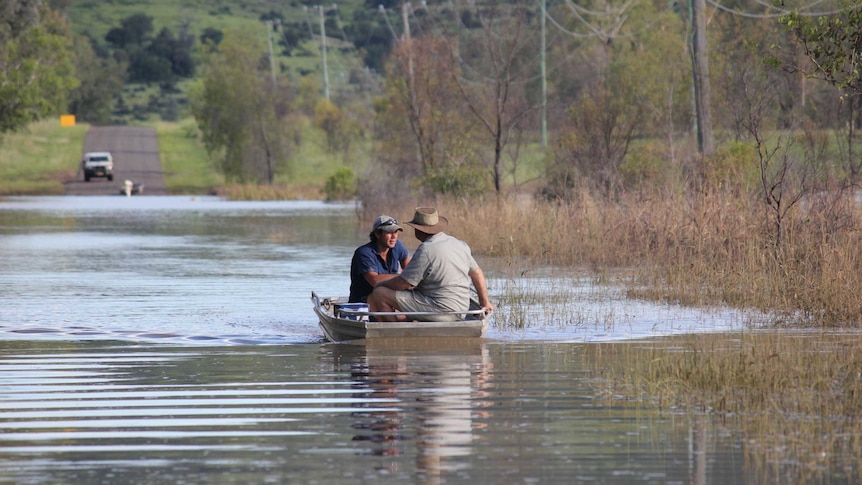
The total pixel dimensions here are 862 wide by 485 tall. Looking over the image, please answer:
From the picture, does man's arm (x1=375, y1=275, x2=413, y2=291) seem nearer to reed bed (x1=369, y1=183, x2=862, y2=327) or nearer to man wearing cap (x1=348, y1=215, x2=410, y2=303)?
man wearing cap (x1=348, y1=215, x2=410, y2=303)

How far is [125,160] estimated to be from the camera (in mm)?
97438

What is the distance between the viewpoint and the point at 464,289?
15328mm

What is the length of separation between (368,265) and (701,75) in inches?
664

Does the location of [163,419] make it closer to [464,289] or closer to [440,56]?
[464,289]

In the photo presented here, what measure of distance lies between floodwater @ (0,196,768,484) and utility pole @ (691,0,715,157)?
26.2 feet

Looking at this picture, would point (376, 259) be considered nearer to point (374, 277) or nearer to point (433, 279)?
point (374, 277)

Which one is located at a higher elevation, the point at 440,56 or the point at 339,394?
the point at 440,56

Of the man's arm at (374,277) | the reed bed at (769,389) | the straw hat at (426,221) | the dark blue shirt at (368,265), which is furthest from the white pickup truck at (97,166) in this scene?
the reed bed at (769,389)

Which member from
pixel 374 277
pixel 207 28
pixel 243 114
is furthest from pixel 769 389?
pixel 207 28

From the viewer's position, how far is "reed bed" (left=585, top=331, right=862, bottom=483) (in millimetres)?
8820

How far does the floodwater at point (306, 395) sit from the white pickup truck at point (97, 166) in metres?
63.9

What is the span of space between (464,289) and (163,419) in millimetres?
5378

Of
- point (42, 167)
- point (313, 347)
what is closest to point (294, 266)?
point (313, 347)

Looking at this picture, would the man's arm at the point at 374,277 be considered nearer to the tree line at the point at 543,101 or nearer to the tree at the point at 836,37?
the tree line at the point at 543,101
